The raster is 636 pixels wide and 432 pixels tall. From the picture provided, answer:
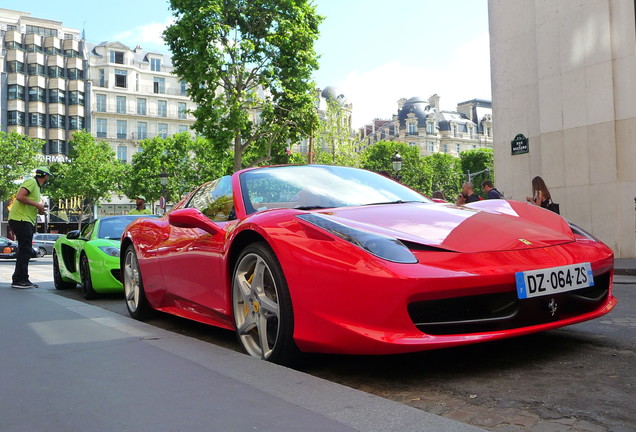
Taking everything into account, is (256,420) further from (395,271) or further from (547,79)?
(547,79)

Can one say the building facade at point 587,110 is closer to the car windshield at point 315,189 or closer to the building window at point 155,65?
the car windshield at point 315,189

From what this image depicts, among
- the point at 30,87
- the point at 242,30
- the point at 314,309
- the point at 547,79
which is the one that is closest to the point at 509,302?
the point at 314,309

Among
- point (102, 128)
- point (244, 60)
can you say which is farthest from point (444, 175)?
point (244, 60)

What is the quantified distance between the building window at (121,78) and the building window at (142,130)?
451cm

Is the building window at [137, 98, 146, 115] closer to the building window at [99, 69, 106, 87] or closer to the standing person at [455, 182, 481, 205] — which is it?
the building window at [99, 69, 106, 87]

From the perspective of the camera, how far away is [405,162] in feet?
264

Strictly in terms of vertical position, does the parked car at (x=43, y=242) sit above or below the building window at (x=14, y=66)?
below

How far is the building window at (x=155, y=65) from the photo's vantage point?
70188 millimetres

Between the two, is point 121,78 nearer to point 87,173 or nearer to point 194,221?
point 87,173

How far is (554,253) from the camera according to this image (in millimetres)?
3025

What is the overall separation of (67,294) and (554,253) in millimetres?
6996

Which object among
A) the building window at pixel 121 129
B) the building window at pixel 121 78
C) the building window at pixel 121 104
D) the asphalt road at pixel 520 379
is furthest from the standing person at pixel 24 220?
the building window at pixel 121 78

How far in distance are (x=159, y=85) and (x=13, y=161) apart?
2787 cm

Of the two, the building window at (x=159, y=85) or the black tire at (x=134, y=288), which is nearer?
the black tire at (x=134, y=288)
